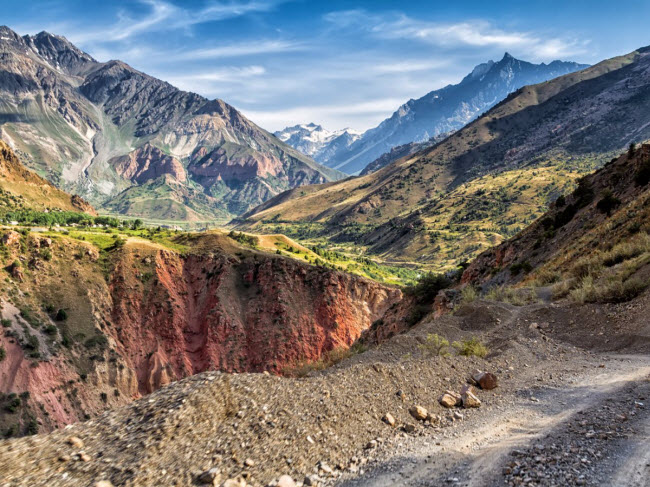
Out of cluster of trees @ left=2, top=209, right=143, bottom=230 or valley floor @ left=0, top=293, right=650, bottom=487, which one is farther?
cluster of trees @ left=2, top=209, right=143, bottom=230

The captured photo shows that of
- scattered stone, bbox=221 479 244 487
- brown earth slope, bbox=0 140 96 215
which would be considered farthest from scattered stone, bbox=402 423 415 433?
brown earth slope, bbox=0 140 96 215

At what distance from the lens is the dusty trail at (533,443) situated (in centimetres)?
604

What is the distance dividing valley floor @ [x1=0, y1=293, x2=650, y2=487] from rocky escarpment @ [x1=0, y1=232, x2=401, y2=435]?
43985 millimetres

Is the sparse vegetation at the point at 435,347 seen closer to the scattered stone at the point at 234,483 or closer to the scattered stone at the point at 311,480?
the scattered stone at the point at 311,480

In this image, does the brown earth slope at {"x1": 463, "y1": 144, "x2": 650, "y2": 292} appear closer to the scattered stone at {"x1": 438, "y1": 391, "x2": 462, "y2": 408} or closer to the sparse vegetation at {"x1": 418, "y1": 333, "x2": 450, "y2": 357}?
the sparse vegetation at {"x1": 418, "y1": 333, "x2": 450, "y2": 357}

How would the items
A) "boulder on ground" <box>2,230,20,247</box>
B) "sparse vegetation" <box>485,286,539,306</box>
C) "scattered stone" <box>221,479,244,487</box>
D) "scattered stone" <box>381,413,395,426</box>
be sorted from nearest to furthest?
"scattered stone" <box>221,479,244,487</box>, "scattered stone" <box>381,413,395,426</box>, "sparse vegetation" <box>485,286,539,306</box>, "boulder on ground" <box>2,230,20,247</box>

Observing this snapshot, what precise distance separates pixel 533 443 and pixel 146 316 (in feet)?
206

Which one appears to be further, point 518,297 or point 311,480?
point 518,297

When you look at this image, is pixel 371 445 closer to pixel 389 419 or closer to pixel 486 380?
pixel 389 419

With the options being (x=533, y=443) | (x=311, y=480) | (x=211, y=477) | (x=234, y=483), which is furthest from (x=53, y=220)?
(x=533, y=443)

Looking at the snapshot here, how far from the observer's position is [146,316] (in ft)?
198

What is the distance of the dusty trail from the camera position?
6.04 metres

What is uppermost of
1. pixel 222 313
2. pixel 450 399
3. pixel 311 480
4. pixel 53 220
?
pixel 53 220

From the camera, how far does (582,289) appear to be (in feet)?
57.4
